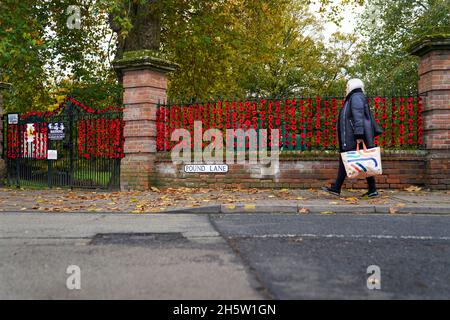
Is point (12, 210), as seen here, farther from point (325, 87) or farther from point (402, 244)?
point (325, 87)

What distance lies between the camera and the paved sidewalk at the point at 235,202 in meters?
7.64

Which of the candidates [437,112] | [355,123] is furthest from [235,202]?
[437,112]

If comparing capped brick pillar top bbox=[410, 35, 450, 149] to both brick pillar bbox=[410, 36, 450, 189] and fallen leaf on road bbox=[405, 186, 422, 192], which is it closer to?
brick pillar bbox=[410, 36, 450, 189]

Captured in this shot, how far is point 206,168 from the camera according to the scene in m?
10.9

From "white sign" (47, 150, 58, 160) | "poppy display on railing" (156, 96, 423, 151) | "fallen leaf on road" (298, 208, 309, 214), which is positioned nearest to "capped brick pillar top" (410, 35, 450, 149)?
"poppy display on railing" (156, 96, 423, 151)

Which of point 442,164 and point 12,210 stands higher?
point 442,164

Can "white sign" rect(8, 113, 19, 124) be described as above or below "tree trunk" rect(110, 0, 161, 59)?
below

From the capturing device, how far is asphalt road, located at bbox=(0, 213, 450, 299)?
3141 millimetres

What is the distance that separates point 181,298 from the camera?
116 inches

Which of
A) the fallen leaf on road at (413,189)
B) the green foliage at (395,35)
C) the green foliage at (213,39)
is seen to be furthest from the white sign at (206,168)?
the green foliage at (395,35)

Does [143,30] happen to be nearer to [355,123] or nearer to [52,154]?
[52,154]

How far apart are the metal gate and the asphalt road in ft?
16.4
